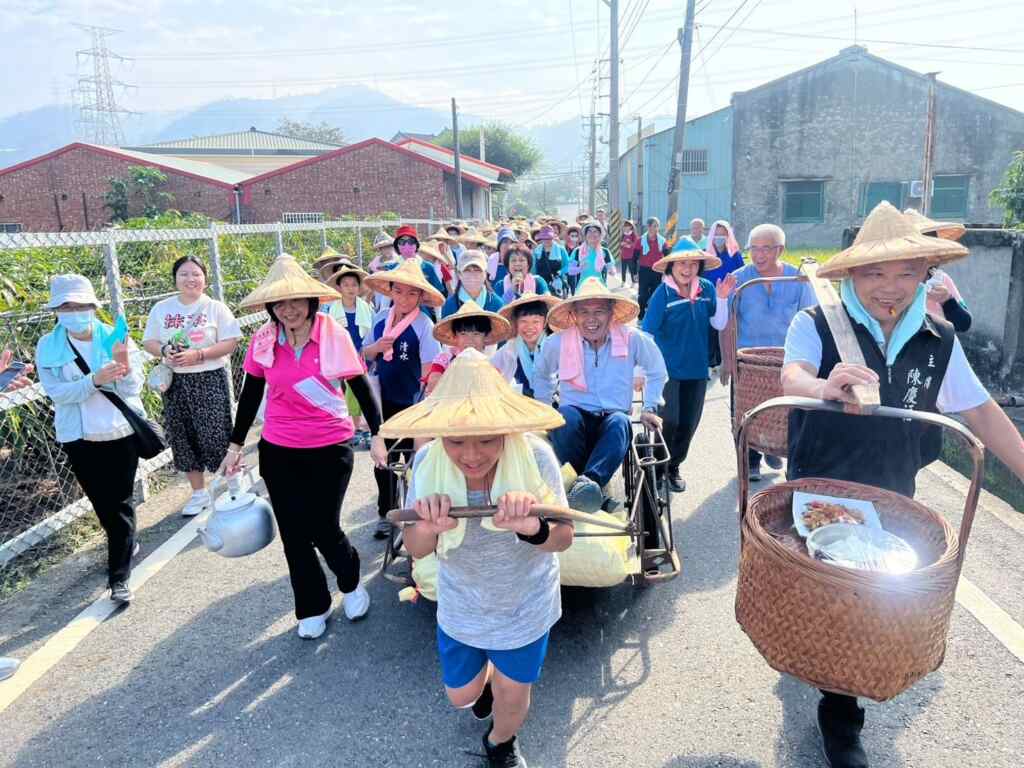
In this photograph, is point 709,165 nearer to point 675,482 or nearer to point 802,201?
point 802,201

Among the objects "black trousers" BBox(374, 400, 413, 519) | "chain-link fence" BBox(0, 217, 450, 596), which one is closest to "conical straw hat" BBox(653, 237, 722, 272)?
"black trousers" BBox(374, 400, 413, 519)

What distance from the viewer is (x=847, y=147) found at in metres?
31.0

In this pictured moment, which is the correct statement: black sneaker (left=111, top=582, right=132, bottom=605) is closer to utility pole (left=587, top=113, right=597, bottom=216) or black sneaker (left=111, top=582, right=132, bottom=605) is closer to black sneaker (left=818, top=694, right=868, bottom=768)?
black sneaker (left=818, top=694, right=868, bottom=768)

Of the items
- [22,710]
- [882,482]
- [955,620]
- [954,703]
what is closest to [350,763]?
[22,710]

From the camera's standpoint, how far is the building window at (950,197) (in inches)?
1229

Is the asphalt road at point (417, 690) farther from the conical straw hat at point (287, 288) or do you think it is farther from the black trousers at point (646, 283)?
the black trousers at point (646, 283)

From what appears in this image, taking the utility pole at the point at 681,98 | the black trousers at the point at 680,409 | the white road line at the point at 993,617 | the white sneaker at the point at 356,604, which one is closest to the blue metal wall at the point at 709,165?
the utility pole at the point at 681,98

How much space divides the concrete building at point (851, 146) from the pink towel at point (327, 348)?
30936 millimetres

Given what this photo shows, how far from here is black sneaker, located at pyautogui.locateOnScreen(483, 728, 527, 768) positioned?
8.59 feet

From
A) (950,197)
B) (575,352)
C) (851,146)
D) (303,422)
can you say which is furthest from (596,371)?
(950,197)

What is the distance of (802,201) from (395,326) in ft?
102

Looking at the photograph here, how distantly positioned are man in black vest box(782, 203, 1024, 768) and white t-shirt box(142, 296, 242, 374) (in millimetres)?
3927

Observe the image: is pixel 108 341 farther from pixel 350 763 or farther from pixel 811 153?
pixel 811 153

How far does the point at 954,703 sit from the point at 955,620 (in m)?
0.77
